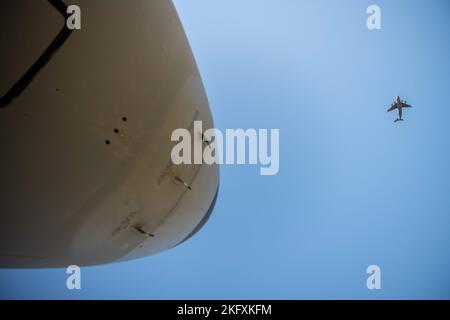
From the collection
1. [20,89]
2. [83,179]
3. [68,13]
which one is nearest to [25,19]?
[68,13]

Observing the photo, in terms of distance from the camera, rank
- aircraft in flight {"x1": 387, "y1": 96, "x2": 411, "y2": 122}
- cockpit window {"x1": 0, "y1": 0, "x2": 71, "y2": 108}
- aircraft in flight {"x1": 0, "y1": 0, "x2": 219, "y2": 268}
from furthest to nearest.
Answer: aircraft in flight {"x1": 387, "y1": 96, "x2": 411, "y2": 122}
aircraft in flight {"x1": 0, "y1": 0, "x2": 219, "y2": 268}
cockpit window {"x1": 0, "y1": 0, "x2": 71, "y2": 108}

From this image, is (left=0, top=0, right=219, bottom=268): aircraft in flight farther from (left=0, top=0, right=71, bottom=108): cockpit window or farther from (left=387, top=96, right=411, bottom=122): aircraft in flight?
(left=387, top=96, right=411, bottom=122): aircraft in flight

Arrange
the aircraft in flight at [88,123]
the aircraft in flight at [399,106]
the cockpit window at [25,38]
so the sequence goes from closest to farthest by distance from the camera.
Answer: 1. the cockpit window at [25,38]
2. the aircraft in flight at [88,123]
3. the aircraft in flight at [399,106]

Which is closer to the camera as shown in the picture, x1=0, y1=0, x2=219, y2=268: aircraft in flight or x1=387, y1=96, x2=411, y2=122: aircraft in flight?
x1=0, y1=0, x2=219, y2=268: aircraft in flight

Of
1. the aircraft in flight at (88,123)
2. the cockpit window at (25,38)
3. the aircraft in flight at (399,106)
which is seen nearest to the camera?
the cockpit window at (25,38)

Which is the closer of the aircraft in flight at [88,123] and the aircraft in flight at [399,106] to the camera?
the aircraft in flight at [88,123]

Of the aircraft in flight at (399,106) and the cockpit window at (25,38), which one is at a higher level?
the aircraft in flight at (399,106)

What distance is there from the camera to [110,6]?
6.20 feet

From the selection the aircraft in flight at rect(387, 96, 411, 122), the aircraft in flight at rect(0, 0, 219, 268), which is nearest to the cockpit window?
the aircraft in flight at rect(0, 0, 219, 268)

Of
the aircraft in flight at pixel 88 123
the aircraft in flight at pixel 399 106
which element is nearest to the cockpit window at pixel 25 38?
the aircraft in flight at pixel 88 123

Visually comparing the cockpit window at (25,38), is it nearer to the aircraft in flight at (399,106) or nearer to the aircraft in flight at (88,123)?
the aircraft in flight at (88,123)

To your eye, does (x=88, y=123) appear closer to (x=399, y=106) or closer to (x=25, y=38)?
(x=25, y=38)

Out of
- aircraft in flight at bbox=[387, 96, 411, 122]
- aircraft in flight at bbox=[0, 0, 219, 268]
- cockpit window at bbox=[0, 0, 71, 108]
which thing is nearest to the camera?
cockpit window at bbox=[0, 0, 71, 108]

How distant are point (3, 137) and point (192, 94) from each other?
153cm
